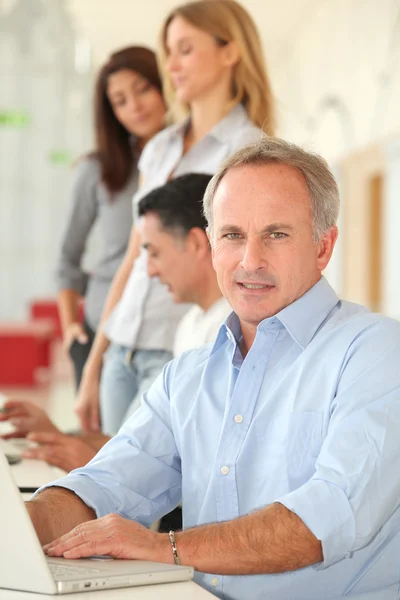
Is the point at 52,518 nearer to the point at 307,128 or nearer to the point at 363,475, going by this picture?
the point at 363,475

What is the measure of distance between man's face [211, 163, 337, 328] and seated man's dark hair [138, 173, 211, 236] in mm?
799

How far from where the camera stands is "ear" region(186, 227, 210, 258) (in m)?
2.48

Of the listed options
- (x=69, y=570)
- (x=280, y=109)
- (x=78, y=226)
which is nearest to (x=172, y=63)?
(x=78, y=226)

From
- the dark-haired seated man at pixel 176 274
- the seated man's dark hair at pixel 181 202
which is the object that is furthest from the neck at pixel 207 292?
the seated man's dark hair at pixel 181 202

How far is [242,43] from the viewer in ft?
9.25

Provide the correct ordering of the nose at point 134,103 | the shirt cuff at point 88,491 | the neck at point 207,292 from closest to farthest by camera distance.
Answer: the shirt cuff at point 88,491 → the neck at point 207,292 → the nose at point 134,103

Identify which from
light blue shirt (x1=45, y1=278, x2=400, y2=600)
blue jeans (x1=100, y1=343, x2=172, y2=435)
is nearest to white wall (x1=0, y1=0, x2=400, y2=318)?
blue jeans (x1=100, y1=343, x2=172, y2=435)

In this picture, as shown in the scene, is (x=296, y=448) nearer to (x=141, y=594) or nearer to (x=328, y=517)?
(x=328, y=517)

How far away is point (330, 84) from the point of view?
Answer: 11484 millimetres

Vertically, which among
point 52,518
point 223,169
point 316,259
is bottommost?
point 52,518

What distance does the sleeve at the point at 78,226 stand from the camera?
3.78m

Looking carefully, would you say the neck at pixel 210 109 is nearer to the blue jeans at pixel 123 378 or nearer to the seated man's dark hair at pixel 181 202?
the seated man's dark hair at pixel 181 202

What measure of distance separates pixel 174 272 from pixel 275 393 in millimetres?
955

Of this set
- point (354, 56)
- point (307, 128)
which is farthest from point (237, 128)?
point (307, 128)
